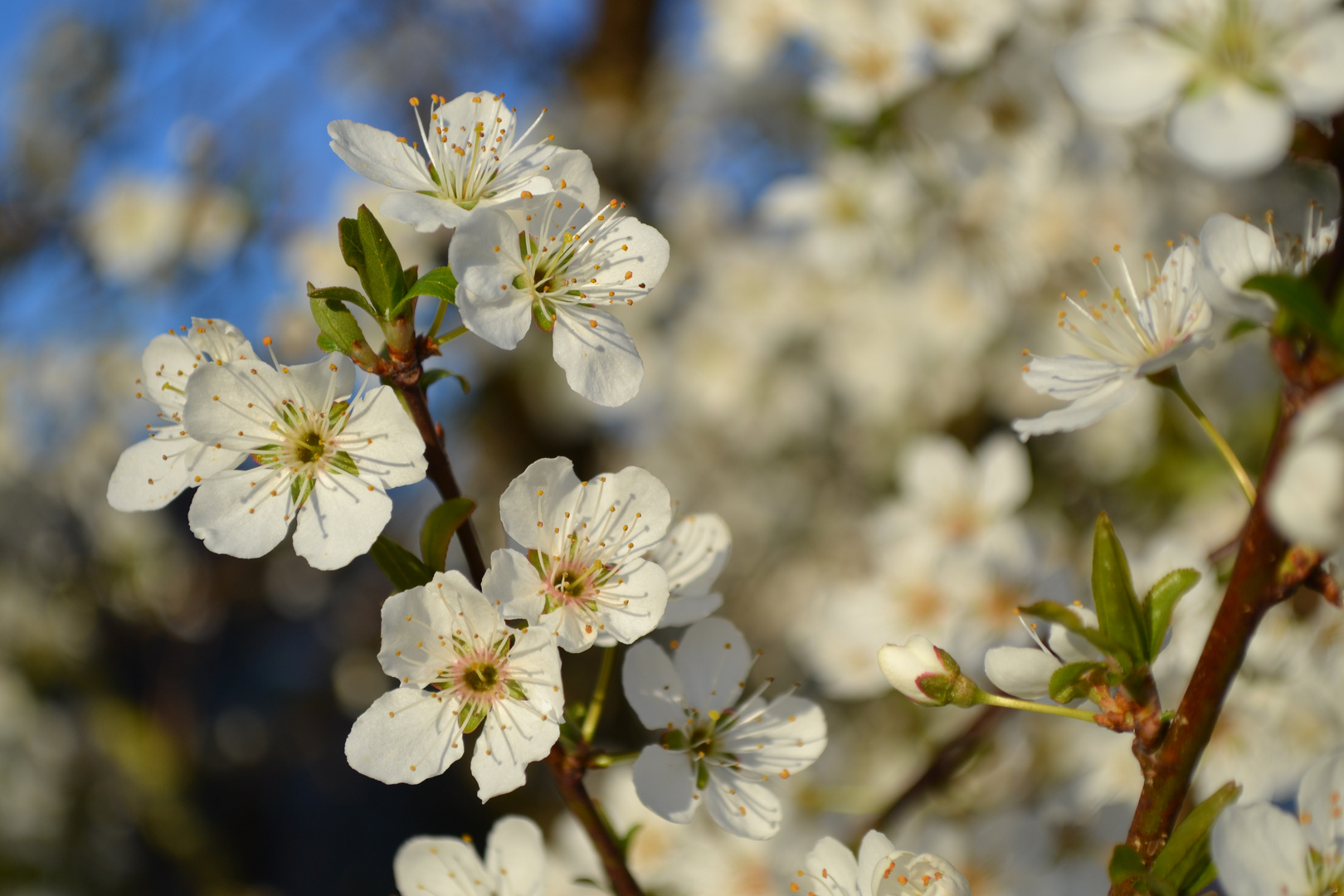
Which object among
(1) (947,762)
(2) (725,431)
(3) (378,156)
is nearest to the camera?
(3) (378,156)

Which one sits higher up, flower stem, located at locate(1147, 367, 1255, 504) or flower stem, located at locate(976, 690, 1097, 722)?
flower stem, located at locate(1147, 367, 1255, 504)

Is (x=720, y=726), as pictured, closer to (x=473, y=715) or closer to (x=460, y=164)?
(x=473, y=715)

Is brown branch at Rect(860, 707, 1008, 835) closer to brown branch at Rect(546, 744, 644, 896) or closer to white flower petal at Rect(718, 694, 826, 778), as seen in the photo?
white flower petal at Rect(718, 694, 826, 778)

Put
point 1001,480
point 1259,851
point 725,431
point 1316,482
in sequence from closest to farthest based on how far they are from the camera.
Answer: point 1316,482 → point 1259,851 → point 1001,480 → point 725,431

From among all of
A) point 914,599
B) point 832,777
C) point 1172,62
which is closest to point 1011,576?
point 914,599

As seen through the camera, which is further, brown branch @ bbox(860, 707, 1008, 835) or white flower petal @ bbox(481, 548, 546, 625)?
brown branch @ bbox(860, 707, 1008, 835)

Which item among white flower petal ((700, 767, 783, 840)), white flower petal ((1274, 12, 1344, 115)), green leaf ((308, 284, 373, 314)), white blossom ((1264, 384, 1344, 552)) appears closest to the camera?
white blossom ((1264, 384, 1344, 552))

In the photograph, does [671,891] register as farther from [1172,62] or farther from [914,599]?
[1172,62]

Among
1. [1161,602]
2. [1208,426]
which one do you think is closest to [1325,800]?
[1161,602]

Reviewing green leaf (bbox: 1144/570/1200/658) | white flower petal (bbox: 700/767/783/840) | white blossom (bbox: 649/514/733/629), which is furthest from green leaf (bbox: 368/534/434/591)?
green leaf (bbox: 1144/570/1200/658)
